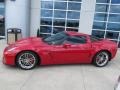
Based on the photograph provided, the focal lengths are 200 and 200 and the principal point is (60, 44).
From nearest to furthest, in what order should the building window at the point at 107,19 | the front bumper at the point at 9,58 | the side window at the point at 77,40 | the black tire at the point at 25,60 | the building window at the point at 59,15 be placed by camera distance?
the front bumper at the point at 9,58 < the black tire at the point at 25,60 < the side window at the point at 77,40 < the building window at the point at 107,19 < the building window at the point at 59,15

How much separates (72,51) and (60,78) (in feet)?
4.17

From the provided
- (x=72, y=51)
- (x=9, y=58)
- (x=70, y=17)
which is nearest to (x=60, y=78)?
(x=72, y=51)

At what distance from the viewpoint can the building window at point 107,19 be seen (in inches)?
454

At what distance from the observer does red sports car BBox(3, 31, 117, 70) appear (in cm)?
665

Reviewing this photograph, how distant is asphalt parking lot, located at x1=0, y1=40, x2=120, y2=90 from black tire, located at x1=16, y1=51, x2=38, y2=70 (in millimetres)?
170

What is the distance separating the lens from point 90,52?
7.36 meters

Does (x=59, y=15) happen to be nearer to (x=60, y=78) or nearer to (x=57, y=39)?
(x=57, y=39)

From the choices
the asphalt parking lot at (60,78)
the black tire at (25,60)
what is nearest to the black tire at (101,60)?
the asphalt parking lot at (60,78)

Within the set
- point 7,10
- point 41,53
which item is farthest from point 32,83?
point 7,10

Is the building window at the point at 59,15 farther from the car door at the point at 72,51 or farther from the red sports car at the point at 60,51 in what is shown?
the car door at the point at 72,51

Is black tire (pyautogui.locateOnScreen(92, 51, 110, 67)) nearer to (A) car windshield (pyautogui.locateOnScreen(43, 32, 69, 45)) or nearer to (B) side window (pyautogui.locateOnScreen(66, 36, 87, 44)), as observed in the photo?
(B) side window (pyautogui.locateOnScreen(66, 36, 87, 44))

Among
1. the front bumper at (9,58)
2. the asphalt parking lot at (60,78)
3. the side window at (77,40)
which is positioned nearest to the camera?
the asphalt parking lot at (60,78)

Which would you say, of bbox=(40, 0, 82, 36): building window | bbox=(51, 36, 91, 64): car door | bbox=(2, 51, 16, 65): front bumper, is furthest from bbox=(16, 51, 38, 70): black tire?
bbox=(40, 0, 82, 36): building window

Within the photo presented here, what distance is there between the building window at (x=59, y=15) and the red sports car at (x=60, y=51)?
4.35 m
